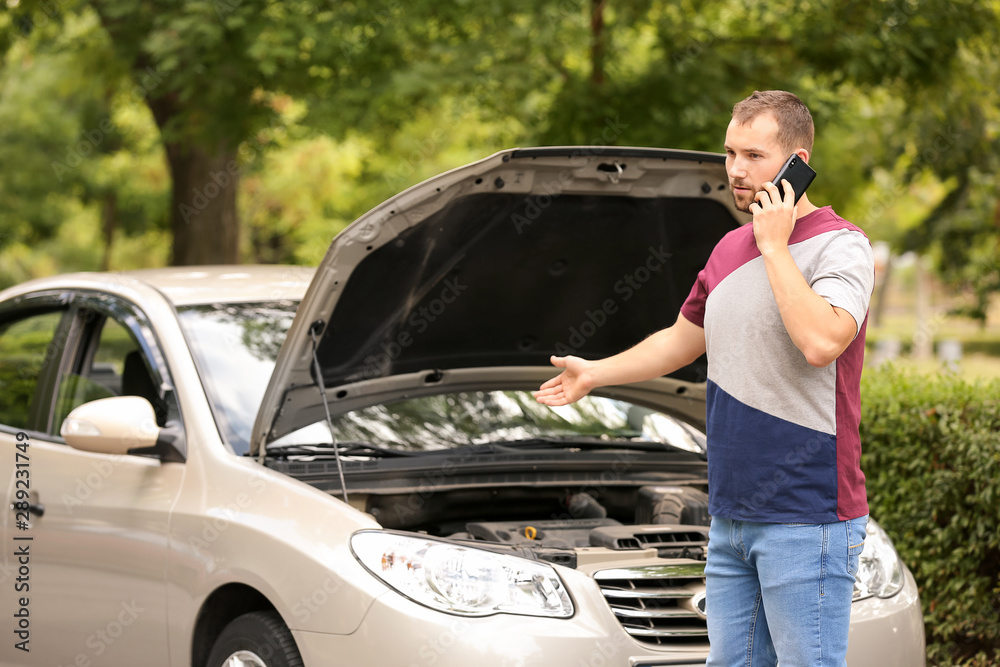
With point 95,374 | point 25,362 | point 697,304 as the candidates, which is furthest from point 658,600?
point 25,362

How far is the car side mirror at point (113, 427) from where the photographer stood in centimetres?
347

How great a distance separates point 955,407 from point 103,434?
11.9 ft

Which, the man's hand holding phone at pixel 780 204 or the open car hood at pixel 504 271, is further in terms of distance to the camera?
the open car hood at pixel 504 271

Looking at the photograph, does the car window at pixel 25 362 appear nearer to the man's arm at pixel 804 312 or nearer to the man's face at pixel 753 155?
the man's face at pixel 753 155

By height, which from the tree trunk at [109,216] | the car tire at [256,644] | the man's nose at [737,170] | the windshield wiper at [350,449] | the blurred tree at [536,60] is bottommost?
the car tire at [256,644]

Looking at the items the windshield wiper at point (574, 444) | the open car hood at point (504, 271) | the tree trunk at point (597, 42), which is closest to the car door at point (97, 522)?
the open car hood at point (504, 271)

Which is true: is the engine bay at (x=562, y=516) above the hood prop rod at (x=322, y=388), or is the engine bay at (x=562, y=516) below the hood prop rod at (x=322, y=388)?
below

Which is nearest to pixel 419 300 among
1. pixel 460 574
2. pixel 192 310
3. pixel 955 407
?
pixel 192 310

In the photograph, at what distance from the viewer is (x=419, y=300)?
151 inches

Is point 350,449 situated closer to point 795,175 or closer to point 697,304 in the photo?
point 697,304

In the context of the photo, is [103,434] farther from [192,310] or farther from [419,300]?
[419,300]

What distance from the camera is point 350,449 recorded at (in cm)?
383

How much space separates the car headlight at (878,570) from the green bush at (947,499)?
133cm

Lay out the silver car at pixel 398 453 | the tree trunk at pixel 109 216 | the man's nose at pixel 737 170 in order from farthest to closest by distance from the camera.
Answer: the tree trunk at pixel 109 216, the silver car at pixel 398 453, the man's nose at pixel 737 170
